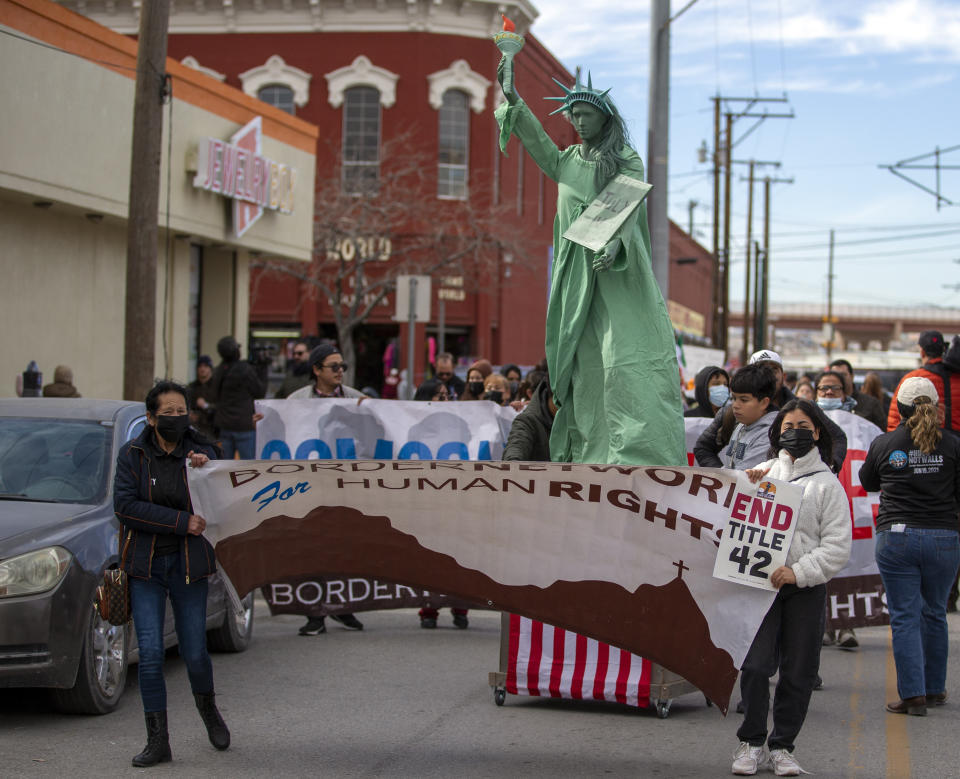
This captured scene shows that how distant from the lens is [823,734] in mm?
6566

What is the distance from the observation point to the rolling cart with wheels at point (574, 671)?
663cm

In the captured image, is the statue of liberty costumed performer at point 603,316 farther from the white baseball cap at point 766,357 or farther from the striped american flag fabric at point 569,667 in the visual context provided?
the white baseball cap at point 766,357

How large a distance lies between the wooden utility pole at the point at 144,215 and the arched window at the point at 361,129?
19.4 metres

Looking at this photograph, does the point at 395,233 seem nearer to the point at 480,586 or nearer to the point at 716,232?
the point at 716,232

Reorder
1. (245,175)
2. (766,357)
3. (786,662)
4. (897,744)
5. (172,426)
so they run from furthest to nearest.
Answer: (245,175) < (766,357) < (897,744) < (172,426) < (786,662)

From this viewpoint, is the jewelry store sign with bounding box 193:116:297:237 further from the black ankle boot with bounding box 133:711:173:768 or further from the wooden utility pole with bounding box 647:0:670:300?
the black ankle boot with bounding box 133:711:173:768

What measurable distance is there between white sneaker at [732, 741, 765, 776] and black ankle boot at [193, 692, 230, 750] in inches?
91.6

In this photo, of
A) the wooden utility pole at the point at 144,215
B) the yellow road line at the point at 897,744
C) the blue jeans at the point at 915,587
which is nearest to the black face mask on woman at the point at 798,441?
the yellow road line at the point at 897,744

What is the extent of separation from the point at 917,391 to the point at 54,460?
192 inches

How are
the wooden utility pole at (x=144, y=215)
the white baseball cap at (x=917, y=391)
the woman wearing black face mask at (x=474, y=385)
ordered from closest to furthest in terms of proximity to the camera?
the white baseball cap at (x=917, y=391) → the wooden utility pole at (x=144, y=215) → the woman wearing black face mask at (x=474, y=385)

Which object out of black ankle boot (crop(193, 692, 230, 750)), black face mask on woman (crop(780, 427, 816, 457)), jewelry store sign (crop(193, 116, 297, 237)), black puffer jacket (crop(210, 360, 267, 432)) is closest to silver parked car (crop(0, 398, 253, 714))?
black ankle boot (crop(193, 692, 230, 750))

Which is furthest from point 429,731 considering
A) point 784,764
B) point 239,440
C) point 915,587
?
point 239,440

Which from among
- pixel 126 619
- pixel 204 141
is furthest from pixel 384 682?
pixel 204 141

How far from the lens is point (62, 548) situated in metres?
6.44
